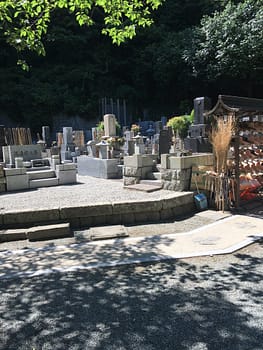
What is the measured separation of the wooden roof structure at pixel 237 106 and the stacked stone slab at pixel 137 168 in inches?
94.8

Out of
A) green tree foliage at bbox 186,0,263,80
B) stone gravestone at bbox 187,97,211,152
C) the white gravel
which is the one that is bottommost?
the white gravel

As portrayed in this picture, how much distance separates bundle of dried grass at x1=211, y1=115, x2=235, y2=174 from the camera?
274 inches

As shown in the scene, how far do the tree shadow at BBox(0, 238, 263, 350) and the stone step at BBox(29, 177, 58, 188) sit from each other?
5.48m

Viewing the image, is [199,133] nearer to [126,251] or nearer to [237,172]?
[237,172]

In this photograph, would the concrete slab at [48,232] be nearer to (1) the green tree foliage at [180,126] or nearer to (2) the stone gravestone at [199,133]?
(2) the stone gravestone at [199,133]

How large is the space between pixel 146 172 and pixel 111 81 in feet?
76.2

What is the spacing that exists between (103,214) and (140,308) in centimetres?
323

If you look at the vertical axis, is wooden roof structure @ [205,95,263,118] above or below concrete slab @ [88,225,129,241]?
above

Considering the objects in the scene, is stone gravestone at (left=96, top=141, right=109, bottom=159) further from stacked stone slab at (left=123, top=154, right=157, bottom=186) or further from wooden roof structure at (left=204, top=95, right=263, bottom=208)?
wooden roof structure at (left=204, top=95, right=263, bottom=208)

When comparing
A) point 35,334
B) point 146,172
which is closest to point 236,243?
point 35,334

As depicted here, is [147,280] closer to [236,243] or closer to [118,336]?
[118,336]

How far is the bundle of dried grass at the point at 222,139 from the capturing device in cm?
696

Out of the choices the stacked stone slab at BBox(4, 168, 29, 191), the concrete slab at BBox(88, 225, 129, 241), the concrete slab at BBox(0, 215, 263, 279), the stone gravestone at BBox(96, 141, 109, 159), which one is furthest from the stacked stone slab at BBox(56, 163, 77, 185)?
the concrete slab at BBox(0, 215, 263, 279)

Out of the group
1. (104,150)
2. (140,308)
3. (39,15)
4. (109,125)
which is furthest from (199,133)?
→ (109,125)
